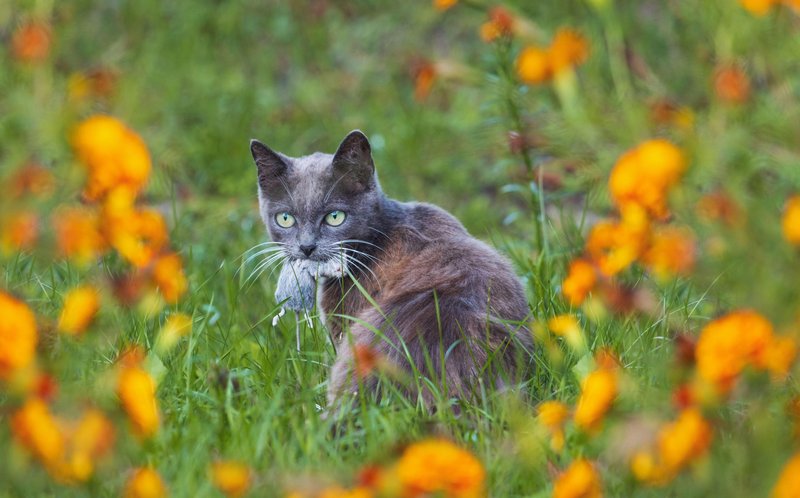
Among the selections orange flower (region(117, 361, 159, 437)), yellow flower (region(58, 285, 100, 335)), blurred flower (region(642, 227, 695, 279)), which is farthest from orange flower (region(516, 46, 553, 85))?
orange flower (region(117, 361, 159, 437))

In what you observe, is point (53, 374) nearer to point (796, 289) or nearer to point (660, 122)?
point (796, 289)

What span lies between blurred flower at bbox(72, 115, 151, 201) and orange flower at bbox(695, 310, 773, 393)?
105 cm

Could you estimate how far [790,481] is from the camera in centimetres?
158

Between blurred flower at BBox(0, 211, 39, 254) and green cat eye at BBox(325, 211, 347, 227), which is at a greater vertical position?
blurred flower at BBox(0, 211, 39, 254)

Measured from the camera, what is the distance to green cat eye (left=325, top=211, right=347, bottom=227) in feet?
11.9

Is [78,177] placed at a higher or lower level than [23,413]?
higher

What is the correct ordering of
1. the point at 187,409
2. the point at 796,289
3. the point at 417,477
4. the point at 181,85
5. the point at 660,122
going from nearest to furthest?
the point at 417,477 → the point at 796,289 → the point at 187,409 → the point at 660,122 → the point at 181,85

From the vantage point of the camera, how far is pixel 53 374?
2.13 m

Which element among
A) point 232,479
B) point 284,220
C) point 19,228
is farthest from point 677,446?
point 284,220

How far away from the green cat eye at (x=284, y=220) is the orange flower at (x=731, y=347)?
215 centimetres

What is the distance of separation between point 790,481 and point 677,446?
181 millimetres

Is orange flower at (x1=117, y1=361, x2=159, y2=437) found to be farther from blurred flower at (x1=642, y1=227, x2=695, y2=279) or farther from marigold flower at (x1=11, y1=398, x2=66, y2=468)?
blurred flower at (x1=642, y1=227, x2=695, y2=279)

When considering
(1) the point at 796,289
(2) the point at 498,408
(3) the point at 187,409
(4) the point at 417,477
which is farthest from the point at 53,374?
(1) the point at 796,289

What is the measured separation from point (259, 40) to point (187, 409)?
213 inches
